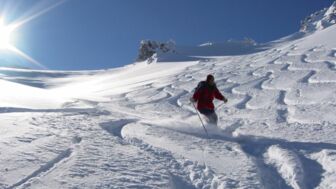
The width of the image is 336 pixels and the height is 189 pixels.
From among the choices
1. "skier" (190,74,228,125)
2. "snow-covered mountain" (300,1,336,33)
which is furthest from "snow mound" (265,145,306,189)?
"snow-covered mountain" (300,1,336,33)

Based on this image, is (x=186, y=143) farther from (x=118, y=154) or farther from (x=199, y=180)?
(x=199, y=180)

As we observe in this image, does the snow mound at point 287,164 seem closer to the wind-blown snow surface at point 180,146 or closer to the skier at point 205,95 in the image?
the wind-blown snow surface at point 180,146

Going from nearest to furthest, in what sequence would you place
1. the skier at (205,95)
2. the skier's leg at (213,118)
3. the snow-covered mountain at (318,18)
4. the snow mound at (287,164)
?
the snow mound at (287,164), the skier's leg at (213,118), the skier at (205,95), the snow-covered mountain at (318,18)

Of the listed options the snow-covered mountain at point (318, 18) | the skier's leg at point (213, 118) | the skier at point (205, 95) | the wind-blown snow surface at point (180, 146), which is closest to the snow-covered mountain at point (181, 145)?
the wind-blown snow surface at point (180, 146)

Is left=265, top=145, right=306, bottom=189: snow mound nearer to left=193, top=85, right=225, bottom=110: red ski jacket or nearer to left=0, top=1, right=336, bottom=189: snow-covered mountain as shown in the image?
left=0, top=1, right=336, bottom=189: snow-covered mountain

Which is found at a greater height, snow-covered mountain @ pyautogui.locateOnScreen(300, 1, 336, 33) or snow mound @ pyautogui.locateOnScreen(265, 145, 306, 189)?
snow-covered mountain @ pyautogui.locateOnScreen(300, 1, 336, 33)

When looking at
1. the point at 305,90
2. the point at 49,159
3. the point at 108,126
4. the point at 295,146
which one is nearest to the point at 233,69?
the point at 305,90

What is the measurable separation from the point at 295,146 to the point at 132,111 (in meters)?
6.28

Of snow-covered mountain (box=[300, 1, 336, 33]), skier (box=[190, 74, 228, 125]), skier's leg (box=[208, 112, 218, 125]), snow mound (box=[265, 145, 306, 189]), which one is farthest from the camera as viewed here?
snow-covered mountain (box=[300, 1, 336, 33])

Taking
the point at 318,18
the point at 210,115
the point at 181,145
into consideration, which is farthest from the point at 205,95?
the point at 318,18

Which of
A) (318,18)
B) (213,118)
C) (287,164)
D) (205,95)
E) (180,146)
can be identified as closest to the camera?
(287,164)

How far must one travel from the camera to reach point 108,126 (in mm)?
9180

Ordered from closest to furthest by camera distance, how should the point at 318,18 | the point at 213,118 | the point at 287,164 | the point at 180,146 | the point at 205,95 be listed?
the point at 287,164
the point at 180,146
the point at 213,118
the point at 205,95
the point at 318,18

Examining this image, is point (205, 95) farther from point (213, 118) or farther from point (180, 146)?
point (180, 146)
